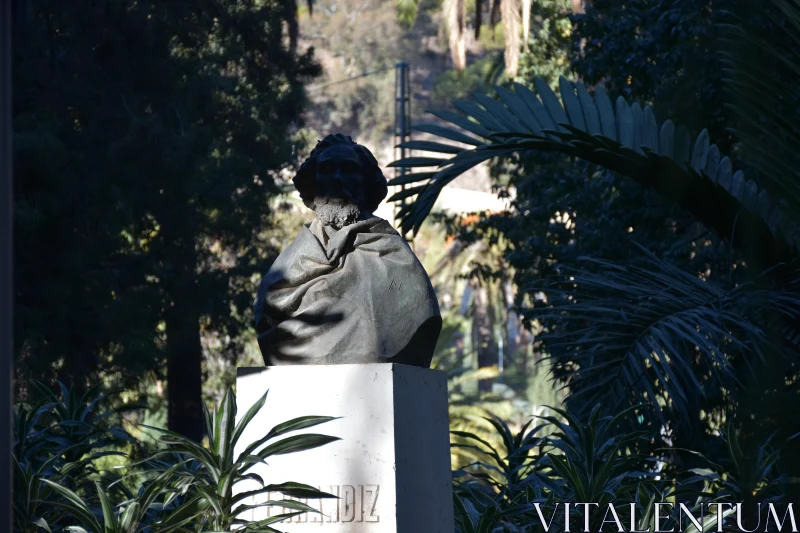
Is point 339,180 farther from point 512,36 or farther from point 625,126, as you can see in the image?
point 512,36

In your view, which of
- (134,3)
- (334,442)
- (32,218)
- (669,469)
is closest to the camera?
(334,442)

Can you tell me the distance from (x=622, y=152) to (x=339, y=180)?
250 cm

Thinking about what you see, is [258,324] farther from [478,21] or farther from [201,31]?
[478,21]

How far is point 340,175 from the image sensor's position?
570 cm

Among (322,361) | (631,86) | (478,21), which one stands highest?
(478,21)

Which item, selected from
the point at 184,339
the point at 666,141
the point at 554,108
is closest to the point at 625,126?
the point at 666,141

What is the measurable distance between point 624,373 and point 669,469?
1580mm

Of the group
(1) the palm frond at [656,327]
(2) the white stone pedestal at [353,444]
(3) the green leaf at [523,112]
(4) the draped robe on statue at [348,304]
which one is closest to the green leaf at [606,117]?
(3) the green leaf at [523,112]

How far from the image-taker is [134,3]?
16.5 meters

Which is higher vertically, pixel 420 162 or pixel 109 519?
pixel 420 162

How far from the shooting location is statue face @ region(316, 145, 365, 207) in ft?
18.7

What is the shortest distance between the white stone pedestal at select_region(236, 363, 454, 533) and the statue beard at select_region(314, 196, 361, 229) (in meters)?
0.80

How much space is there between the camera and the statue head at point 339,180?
5.70 metres

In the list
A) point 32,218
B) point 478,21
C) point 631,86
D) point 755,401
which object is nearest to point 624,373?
point 755,401
